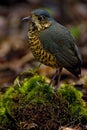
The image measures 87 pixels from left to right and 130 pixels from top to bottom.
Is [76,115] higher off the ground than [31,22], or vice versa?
[31,22]

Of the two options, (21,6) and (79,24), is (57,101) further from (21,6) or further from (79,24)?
(21,6)

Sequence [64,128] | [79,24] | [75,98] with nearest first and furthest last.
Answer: [64,128], [75,98], [79,24]

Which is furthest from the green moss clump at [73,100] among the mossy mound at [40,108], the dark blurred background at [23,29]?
the dark blurred background at [23,29]

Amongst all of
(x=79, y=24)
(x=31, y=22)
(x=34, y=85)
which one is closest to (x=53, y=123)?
(x=34, y=85)

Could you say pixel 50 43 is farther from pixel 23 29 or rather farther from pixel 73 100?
pixel 23 29

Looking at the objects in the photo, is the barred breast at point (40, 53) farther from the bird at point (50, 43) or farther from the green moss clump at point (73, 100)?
the green moss clump at point (73, 100)

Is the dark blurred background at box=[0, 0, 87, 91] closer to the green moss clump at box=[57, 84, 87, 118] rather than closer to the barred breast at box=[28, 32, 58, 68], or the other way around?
the green moss clump at box=[57, 84, 87, 118]

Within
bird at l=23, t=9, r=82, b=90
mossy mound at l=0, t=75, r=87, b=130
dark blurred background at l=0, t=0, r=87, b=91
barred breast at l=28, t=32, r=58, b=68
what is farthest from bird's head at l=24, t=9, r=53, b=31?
dark blurred background at l=0, t=0, r=87, b=91

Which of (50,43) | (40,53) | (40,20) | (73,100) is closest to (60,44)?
(50,43)
